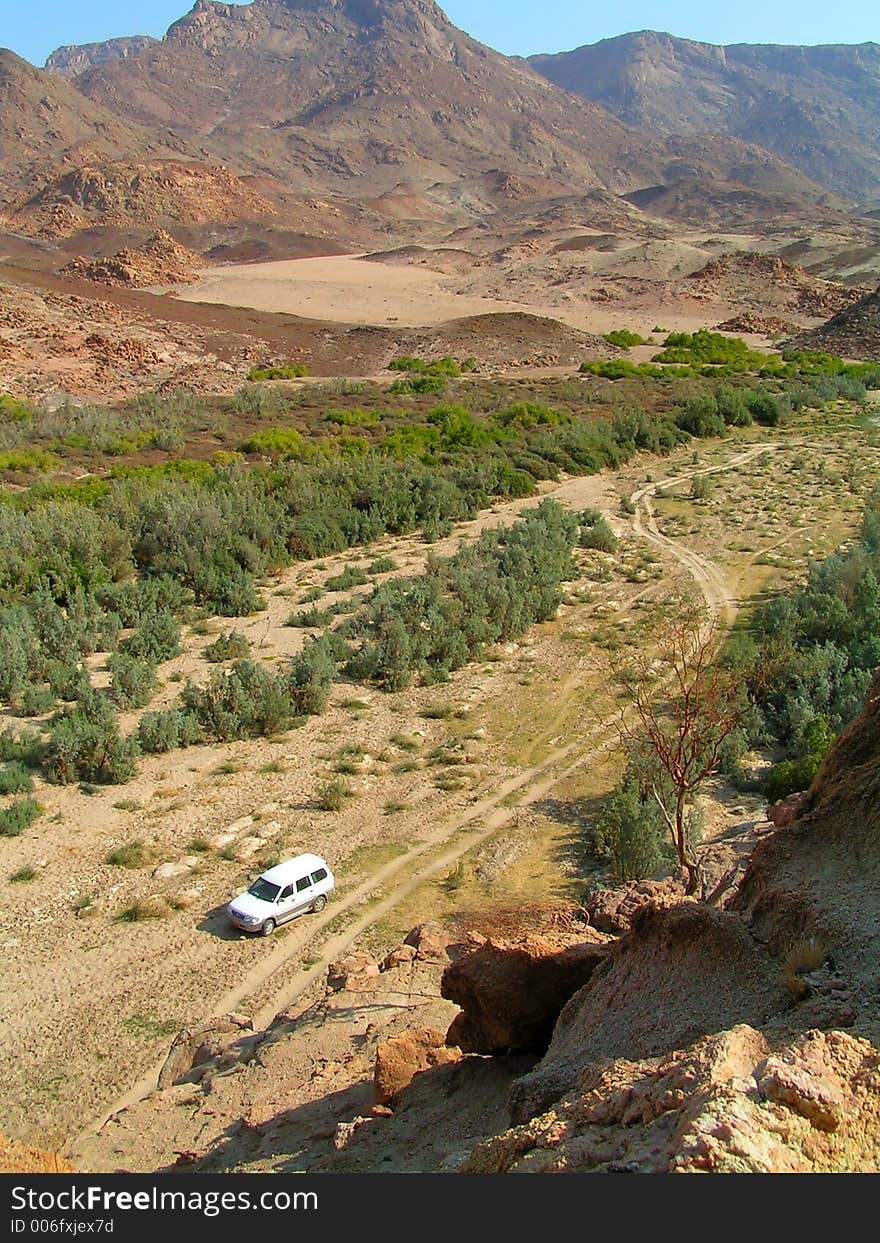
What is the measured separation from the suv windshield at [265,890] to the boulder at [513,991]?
3.77 m

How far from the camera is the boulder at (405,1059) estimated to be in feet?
18.7

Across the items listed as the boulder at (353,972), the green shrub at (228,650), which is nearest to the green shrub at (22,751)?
the green shrub at (228,650)

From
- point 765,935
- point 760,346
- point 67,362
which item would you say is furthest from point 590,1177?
point 760,346

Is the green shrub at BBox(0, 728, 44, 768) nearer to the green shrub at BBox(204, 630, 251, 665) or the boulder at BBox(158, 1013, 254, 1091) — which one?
the green shrub at BBox(204, 630, 251, 665)

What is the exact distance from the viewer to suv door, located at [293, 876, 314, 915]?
30.3 feet

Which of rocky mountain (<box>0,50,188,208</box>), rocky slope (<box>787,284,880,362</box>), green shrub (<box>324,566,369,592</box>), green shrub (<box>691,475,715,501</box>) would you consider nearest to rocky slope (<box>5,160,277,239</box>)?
rocky mountain (<box>0,50,188,208</box>)

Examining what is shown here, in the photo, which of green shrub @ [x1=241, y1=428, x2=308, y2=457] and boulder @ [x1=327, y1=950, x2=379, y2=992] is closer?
boulder @ [x1=327, y1=950, x2=379, y2=992]

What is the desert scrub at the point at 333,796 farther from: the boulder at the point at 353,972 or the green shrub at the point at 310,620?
the green shrub at the point at 310,620

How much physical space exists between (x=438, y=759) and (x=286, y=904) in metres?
3.85

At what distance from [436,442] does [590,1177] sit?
29444 mm

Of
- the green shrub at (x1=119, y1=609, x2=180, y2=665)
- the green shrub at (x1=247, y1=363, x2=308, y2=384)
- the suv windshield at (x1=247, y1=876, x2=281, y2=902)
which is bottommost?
the suv windshield at (x1=247, y1=876, x2=281, y2=902)

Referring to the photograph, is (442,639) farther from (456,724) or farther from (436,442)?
(436,442)

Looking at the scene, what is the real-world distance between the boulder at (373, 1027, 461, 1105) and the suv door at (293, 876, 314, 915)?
3115 mm

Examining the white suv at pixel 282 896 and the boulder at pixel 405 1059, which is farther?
the white suv at pixel 282 896
